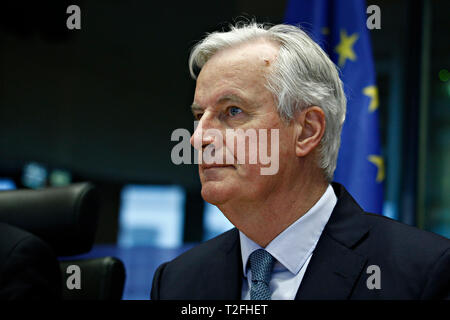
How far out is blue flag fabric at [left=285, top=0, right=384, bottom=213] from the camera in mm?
2195

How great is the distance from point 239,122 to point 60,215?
2.43 feet

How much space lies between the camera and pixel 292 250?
1.25 m

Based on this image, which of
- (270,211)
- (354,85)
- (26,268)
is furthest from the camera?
(354,85)

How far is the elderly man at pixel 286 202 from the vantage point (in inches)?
46.7

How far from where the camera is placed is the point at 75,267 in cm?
173

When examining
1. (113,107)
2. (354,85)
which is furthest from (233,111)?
(113,107)

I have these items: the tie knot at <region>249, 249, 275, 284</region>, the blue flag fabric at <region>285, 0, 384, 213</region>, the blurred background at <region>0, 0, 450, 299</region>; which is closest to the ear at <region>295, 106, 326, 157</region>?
the tie knot at <region>249, 249, 275, 284</region>

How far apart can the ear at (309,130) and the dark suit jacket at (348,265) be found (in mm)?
170

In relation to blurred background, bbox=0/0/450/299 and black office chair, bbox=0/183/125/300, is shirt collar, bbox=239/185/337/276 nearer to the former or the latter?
black office chair, bbox=0/183/125/300

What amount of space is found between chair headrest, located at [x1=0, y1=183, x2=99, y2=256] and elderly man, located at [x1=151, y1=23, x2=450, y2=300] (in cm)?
39

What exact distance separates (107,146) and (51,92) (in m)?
0.73

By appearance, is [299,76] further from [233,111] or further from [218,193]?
[218,193]

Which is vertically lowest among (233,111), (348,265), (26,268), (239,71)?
(26,268)
